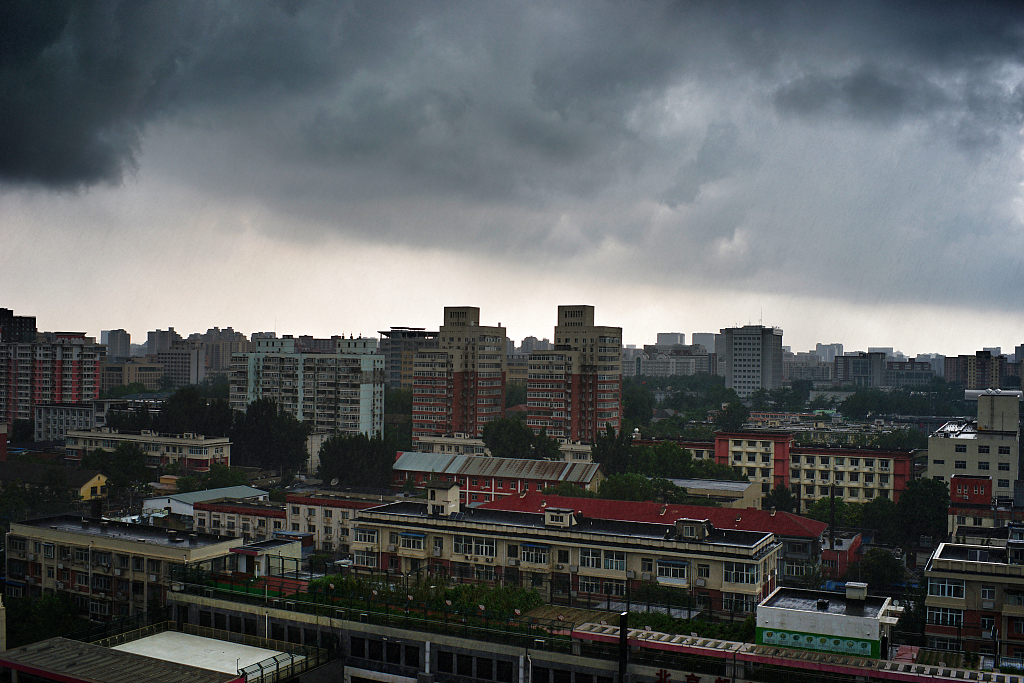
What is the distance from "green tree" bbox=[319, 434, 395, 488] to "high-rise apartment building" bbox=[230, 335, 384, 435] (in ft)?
16.4

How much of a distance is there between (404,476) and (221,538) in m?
15.5

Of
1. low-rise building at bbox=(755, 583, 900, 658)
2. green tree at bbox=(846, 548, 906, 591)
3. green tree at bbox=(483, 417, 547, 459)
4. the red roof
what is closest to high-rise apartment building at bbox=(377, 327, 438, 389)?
green tree at bbox=(483, 417, 547, 459)

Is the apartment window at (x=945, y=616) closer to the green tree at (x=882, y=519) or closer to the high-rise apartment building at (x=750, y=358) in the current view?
the green tree at (x=882, y=519)

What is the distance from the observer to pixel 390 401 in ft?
167

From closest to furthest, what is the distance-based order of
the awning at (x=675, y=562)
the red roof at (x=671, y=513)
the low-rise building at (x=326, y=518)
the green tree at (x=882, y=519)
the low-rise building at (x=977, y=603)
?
the low-rise building at (x=977, y=603), the awning at (x=675, y=562), the red roof at (x=671, y=513), the low-rise building at (x=326, y=518), the green tree at (x=882, y=519)

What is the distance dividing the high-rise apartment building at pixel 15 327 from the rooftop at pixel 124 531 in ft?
142

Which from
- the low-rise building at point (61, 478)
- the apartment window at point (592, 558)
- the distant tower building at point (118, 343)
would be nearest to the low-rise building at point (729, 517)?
the apartment window at point (592, 558)

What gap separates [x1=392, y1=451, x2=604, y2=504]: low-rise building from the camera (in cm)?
2605

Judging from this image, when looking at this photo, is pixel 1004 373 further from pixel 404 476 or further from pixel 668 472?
pixel 404 476

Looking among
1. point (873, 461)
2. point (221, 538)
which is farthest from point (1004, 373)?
point (221, 538)

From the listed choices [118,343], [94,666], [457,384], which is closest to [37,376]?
[457,384]

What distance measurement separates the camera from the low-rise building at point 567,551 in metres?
15.9

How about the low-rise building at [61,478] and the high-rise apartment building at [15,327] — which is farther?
the high-rise apartment building at [15,327]

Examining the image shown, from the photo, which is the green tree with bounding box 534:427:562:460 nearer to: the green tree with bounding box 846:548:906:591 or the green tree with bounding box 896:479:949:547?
the green tree with bounding box 896:479:949:547
